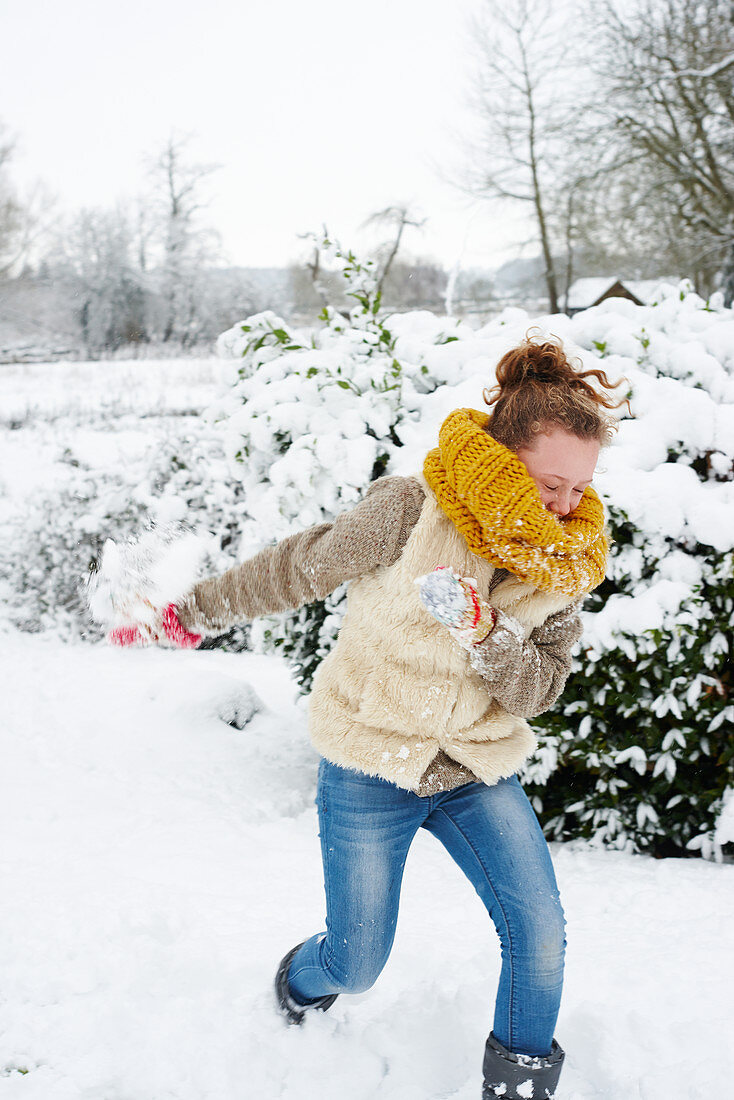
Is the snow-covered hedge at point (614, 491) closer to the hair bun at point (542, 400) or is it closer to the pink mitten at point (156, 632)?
the hair bun at point (542, 400)

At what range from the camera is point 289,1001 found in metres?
2.21

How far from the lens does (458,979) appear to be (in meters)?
2.43

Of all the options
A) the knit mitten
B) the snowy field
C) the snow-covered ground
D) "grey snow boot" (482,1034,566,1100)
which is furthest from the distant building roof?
"grey snow boot" (482,1034,566,1100)

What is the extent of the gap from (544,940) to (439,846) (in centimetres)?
168

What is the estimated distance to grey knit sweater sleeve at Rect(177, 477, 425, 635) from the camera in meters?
1.75

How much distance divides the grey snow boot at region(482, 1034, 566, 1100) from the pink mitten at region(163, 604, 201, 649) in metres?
1.12

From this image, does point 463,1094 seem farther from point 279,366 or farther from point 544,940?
point 279,366

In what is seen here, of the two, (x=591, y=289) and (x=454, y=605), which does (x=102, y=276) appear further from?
(x=454, y=605)

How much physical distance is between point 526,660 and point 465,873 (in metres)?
0.53

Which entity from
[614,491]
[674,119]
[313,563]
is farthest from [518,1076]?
[674,119]

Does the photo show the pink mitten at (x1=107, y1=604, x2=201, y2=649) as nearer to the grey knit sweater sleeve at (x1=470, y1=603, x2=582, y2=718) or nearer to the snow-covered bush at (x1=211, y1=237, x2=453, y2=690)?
the grey knit sweater sleeve at (x1=470, y1=603, x2=582, y2=718)

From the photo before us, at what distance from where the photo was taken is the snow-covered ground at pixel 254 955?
2084 mm

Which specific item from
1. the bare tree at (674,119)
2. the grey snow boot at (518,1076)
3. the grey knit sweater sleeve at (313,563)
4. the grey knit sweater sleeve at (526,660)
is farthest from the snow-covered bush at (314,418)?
the bare tree at (674,119)

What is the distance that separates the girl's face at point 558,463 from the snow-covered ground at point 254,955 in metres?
1.50
